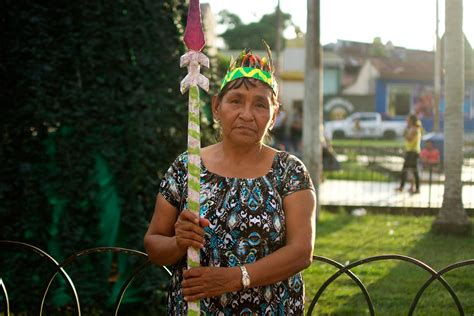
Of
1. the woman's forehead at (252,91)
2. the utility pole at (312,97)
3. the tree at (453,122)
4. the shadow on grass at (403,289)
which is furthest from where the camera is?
the utility pole at (312,97)

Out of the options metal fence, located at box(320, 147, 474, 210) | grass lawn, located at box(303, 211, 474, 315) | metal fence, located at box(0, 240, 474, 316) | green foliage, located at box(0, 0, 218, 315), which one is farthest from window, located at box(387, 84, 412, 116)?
metal fence, located at box(0, 240, 474, 316)

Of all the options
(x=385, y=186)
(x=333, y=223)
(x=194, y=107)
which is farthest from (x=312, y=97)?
(x=194, y=107)

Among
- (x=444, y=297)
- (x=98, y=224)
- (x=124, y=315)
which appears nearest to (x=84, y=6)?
(x=98, y=224)

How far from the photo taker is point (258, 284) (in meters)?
2.54

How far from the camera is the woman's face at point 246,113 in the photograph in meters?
2.67

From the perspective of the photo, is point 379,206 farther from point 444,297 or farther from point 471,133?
point 444,297

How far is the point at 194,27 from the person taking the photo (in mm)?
2486

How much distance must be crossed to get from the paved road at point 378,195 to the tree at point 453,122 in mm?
558

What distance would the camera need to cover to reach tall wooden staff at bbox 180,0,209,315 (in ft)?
8.00

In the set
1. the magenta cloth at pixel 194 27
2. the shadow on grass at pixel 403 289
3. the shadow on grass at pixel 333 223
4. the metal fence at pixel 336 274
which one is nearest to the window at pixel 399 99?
the shadow on grass at pixel 333 223

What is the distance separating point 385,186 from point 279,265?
13744mm

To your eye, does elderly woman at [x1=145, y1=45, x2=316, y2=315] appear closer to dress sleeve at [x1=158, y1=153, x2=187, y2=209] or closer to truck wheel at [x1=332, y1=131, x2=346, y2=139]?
dress sleeve at [x1=158, y1=153, x2=187, y2=209]

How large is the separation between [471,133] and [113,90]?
12019 millimetres

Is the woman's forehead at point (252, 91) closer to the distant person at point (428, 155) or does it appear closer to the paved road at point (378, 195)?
the paved road at point (378, 195)
